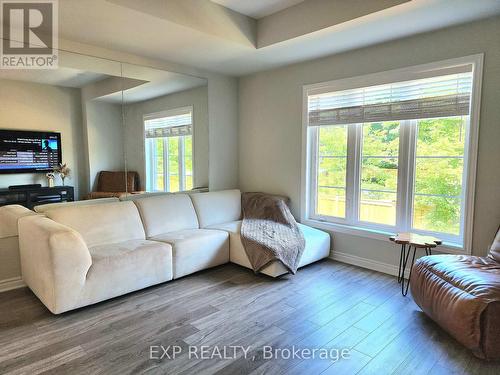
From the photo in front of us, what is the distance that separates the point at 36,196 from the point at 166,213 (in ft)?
4.14

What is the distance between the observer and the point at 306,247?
11.6 ft

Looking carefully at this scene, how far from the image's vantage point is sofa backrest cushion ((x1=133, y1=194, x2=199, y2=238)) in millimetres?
3521

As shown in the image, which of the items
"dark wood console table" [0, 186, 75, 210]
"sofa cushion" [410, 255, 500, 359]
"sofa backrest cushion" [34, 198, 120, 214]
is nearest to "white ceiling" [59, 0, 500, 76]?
"dark wood console table" [0, 186, 75, 210]

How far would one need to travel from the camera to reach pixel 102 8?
247 centimetres

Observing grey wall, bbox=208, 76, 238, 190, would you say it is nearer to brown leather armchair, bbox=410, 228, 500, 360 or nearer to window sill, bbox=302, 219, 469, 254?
window sill, bbox=302, 219, 469, 254

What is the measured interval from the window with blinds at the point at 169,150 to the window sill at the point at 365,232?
172 centimetres

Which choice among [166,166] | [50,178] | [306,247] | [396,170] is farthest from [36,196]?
[396,170]

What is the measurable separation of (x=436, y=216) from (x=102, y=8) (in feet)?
11.3

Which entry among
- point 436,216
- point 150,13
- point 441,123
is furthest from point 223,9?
point 436,216

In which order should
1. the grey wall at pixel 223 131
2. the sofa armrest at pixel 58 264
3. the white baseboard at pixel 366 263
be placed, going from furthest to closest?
the grey wall at pixel 223 131
the white baseboard at pixel 366 263
the sofa armrest at pixel 58 264

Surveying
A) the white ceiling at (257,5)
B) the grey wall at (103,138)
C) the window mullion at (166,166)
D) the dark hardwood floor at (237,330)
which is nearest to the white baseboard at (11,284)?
the dark hardwood floor at (237,330)

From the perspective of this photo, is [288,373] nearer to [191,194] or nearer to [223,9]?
[191,194]

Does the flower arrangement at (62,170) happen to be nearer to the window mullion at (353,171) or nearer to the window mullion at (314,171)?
the window mullion at (314,171)

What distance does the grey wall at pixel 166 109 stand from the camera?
150 inches
